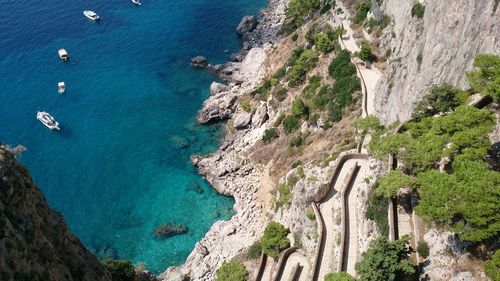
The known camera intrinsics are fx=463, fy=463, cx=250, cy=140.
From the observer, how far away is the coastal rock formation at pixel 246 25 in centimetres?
11038

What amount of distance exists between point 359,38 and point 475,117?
40.8 meters

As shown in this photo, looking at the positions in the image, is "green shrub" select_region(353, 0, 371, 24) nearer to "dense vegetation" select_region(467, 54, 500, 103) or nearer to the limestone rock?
the limestone rock

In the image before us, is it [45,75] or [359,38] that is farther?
[45,75]

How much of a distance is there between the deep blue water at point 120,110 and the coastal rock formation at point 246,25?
7.53 feet

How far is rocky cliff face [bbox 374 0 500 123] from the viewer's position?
44.7 metres

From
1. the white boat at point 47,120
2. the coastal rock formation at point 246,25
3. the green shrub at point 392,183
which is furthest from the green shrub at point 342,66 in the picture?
the white boat at point 47,120

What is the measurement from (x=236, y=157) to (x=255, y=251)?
80.8 feet

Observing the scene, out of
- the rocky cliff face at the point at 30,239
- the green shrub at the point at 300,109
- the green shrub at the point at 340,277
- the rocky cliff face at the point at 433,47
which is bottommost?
the rocky cliff face at the point at 30,239

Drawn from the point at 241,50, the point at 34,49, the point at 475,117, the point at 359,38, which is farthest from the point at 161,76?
the point at 475,117

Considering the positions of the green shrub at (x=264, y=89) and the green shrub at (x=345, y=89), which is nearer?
the green shrub at (x=345, y=89)

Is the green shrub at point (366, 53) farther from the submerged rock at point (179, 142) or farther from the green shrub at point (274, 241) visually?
the submerged rock at point (179, 142)

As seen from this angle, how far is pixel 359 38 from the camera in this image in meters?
77.8

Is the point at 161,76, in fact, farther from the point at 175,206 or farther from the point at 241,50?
the point at 175,206

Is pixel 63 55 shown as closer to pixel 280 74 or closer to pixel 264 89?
pixel 264 89
